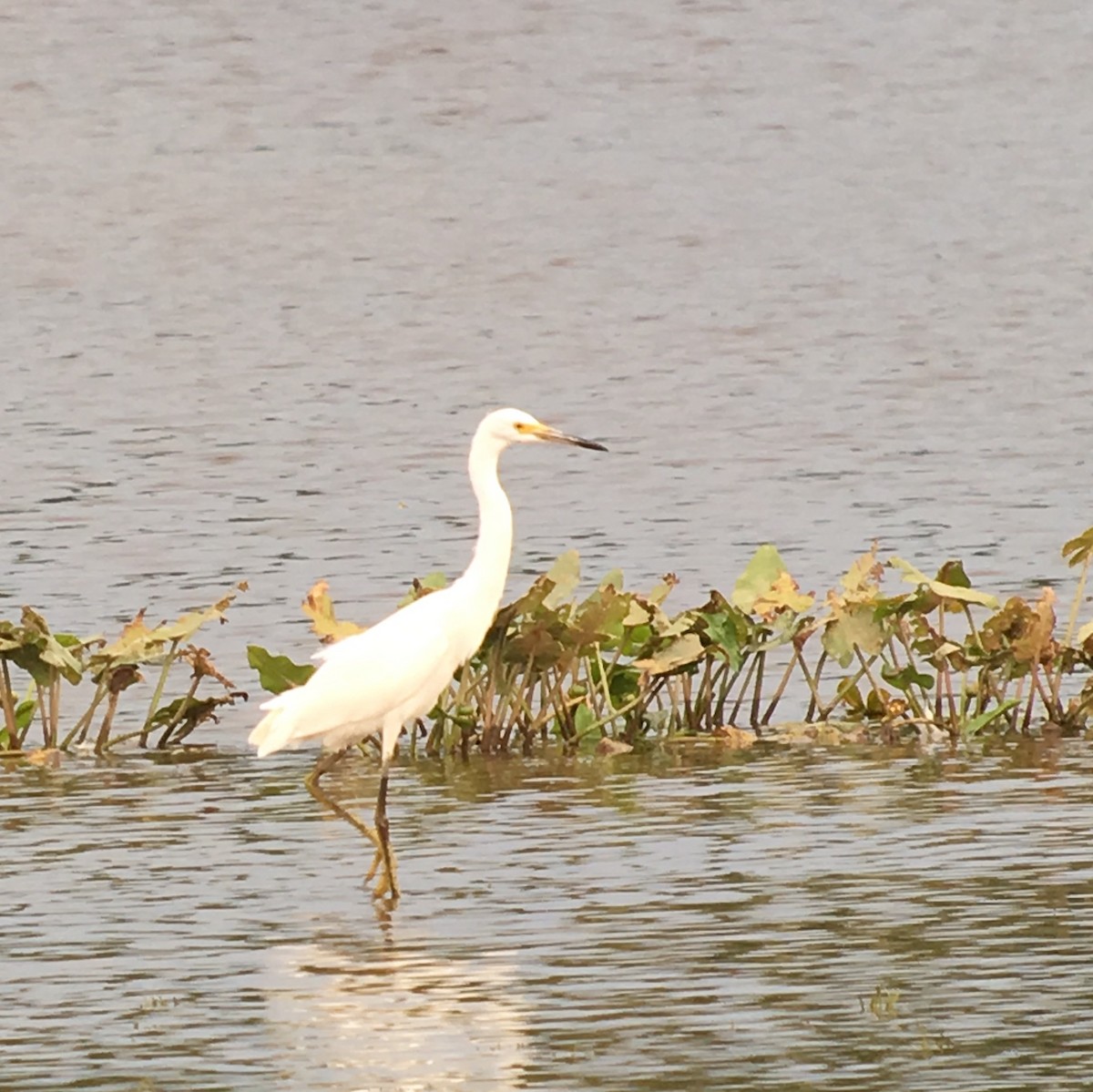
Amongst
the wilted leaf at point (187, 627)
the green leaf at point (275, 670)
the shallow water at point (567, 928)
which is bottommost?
the shallow water at point (567, 928)

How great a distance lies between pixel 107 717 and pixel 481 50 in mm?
44026

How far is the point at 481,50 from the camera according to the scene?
58.6 m

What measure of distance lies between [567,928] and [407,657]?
80.5 inches

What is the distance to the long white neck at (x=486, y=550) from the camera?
13.0m

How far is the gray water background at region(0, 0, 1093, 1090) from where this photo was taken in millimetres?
10148

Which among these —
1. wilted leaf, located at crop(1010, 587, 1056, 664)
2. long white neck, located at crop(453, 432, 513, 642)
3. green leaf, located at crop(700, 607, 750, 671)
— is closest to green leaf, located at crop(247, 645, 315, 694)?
green leaf, located at crop(700, 607, 750, 671)

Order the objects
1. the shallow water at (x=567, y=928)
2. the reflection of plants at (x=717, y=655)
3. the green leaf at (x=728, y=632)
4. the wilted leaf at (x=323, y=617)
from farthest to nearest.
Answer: the wilted leaf at (x=323, y=617), the green leaf at (x=728, y=632), the reflection of plants at (x=717, y=655), the shallow water at (x=567, y=928)

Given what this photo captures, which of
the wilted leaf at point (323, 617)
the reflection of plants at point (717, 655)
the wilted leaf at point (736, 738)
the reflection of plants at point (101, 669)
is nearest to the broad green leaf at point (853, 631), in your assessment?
the reflection of plants at point (717, 655)

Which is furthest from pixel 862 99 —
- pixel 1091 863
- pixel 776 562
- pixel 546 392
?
pixel 1091 863

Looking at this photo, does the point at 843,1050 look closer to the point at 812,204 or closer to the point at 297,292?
the point at 297,292

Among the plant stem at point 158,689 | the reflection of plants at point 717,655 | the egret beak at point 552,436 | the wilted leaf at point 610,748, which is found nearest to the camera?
the egret beak at point 552,436

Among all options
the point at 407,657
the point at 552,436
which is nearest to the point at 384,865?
the point at 407,657

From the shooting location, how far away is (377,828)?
1214 cm

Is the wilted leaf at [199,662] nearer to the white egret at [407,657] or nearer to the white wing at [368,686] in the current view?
the white egret at [407,657]
